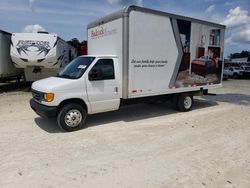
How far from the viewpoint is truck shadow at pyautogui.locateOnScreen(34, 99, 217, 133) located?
7237 millimetres

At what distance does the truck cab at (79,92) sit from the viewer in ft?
20.9

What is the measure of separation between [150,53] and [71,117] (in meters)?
3.06

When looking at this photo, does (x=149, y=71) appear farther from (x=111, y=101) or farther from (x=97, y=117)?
(x=97, y=117)

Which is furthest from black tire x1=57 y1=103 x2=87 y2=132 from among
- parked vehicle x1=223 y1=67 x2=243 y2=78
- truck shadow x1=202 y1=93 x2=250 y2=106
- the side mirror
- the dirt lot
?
parked vehicle x1=223 y1=67 x2=243 y2=78

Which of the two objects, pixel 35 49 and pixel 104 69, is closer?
pixel 104 69

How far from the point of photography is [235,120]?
7.84 m

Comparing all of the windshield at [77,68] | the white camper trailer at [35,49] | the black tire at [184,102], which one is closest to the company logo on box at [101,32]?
the windshield at [77,68]

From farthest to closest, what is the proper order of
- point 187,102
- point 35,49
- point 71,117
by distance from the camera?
point 35,49
point 187,102
point 71,117

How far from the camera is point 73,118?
6582mm

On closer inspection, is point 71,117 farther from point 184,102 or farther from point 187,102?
point 187,102

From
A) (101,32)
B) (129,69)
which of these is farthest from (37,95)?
(101,32)

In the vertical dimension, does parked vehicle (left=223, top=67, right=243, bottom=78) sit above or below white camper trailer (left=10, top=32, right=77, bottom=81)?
below

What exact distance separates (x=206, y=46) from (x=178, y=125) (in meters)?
3.83

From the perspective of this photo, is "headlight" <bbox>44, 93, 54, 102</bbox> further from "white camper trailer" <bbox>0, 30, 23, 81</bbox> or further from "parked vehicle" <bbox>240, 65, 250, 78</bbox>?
"parked vehicle" <bbox>240, 65, 250, 78</bbox>
